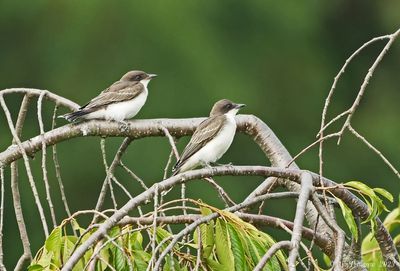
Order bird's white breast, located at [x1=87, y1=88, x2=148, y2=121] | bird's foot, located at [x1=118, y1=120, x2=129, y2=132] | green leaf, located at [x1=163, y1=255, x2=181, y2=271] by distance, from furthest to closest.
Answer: bird's white breast, located at [x1=87, y1=88, x2=148, y2=121] → bird's foot, located at [x1=118, y1=120, x2=129, y2=132] → green leaf, located at [x1=163, y1=255, x2=181, y2=271]

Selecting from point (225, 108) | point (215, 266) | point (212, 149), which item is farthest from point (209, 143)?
point (215, 266)

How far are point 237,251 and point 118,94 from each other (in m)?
3.77

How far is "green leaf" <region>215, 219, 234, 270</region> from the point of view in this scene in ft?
12.1

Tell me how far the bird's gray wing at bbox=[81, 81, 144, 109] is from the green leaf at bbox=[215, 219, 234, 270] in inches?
124

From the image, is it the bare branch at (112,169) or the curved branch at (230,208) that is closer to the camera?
the curved branch at (230,208)

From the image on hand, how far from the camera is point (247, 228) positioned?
149 inches

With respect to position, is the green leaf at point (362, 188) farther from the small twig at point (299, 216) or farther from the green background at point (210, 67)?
the green background at point (210, 67)

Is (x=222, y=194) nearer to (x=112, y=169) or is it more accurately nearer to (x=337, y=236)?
(x=112, y=169)

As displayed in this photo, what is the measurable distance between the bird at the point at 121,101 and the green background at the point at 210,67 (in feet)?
30.4

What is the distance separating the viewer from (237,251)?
146 inches

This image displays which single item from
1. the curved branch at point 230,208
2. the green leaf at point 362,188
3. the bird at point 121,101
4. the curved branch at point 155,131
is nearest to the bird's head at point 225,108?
the bird at point 121,101

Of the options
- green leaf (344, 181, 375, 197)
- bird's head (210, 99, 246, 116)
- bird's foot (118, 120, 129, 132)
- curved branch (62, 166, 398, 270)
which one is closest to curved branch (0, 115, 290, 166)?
bird's foot (118, 120, 129, 132)

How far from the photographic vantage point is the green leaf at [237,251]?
3.69 metres

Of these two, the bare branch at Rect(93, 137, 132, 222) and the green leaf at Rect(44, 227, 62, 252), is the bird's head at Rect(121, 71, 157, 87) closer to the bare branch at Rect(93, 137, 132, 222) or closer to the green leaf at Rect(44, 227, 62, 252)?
the bare branch at Rect(93, 137, 132, 222)
